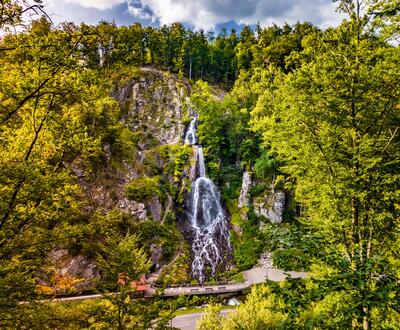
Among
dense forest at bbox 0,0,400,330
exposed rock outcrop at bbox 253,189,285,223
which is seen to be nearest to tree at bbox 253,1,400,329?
dense forest at bbox 0,0,400,330

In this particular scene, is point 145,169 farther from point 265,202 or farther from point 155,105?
point 265,202

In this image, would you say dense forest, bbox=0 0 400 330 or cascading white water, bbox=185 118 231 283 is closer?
dense forest, bbox=0 0 400 330

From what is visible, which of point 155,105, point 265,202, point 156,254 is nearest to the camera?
point 156,254

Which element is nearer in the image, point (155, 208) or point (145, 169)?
point (155, 208)

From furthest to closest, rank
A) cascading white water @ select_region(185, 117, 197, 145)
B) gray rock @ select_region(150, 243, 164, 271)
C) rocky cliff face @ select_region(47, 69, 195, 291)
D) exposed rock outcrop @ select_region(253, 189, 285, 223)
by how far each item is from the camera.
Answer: cascading white water @ select_region(185, 117, 197, 145) < exposed rock outcrop @ select_region(253, 189, 285, 223) < gray rock @ select_region(150, 243, 164, 271) < rocky cliff face @ select_region(47, 69, 195, 291)

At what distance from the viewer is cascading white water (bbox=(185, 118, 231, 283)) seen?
24392 millimetres

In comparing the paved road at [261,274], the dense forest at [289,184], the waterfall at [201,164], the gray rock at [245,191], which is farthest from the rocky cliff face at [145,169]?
the paved road at [261,274]

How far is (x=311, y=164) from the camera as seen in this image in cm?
696

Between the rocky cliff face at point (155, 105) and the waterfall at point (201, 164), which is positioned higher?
the rocky cliff face at point (155, 105)

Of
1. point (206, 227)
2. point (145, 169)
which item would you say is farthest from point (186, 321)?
point (145, 169)

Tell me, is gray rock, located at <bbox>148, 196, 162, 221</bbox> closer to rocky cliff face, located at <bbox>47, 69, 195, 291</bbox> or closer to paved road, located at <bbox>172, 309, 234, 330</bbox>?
rocky cliff face, located at <bbox>47, 69, 195, 291</bbox>

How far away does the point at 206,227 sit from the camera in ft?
90.7

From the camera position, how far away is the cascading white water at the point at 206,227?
24.4m

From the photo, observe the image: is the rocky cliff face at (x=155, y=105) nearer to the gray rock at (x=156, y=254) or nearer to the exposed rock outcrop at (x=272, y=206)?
the exposed rock outcrop at (x=272, y=206)
